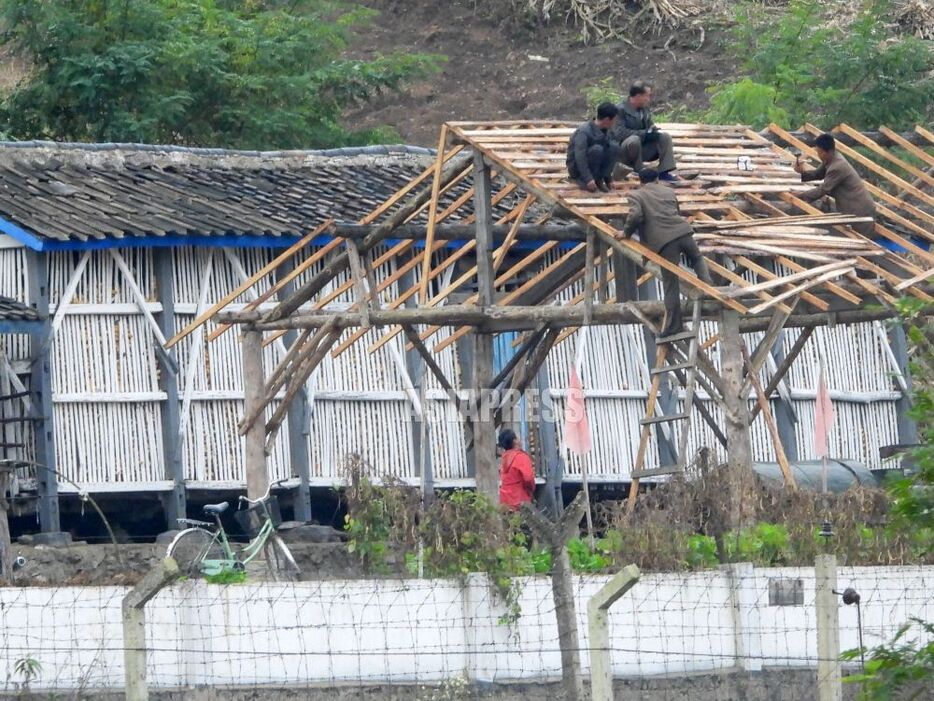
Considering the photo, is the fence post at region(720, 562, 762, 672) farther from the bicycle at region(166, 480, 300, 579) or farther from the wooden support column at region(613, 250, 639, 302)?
the wooden support column at region(613, 250, 639, 302)

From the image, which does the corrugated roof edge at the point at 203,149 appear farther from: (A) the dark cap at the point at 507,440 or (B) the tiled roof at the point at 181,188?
(A) the dark cap at the point at 507,440

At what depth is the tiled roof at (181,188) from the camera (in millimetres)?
18188

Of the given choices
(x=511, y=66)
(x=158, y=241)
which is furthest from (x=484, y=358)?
(x=511, y=66)

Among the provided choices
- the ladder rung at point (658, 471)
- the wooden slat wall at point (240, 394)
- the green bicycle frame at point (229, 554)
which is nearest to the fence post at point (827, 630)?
the ladder rung at point (658, 471)

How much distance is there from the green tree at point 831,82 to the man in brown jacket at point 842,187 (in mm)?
8073

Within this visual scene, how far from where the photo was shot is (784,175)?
58.9 feet

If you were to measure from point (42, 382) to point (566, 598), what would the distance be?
928 cm

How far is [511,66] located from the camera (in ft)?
112

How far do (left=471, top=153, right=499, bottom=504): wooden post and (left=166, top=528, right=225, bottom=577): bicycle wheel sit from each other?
2.56 metres

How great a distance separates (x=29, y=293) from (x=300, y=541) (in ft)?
11.9

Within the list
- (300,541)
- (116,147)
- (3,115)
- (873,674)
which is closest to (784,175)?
(300,541)

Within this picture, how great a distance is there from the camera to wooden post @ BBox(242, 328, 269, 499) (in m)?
17.3

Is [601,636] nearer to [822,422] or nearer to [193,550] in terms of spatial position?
[193,550]

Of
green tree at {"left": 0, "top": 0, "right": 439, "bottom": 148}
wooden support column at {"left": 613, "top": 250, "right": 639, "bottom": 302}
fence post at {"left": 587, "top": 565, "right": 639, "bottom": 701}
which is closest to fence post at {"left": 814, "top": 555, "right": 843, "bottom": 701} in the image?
fence post at {"left": 587, "top": 565, "right": 639, "bottom": 701}
